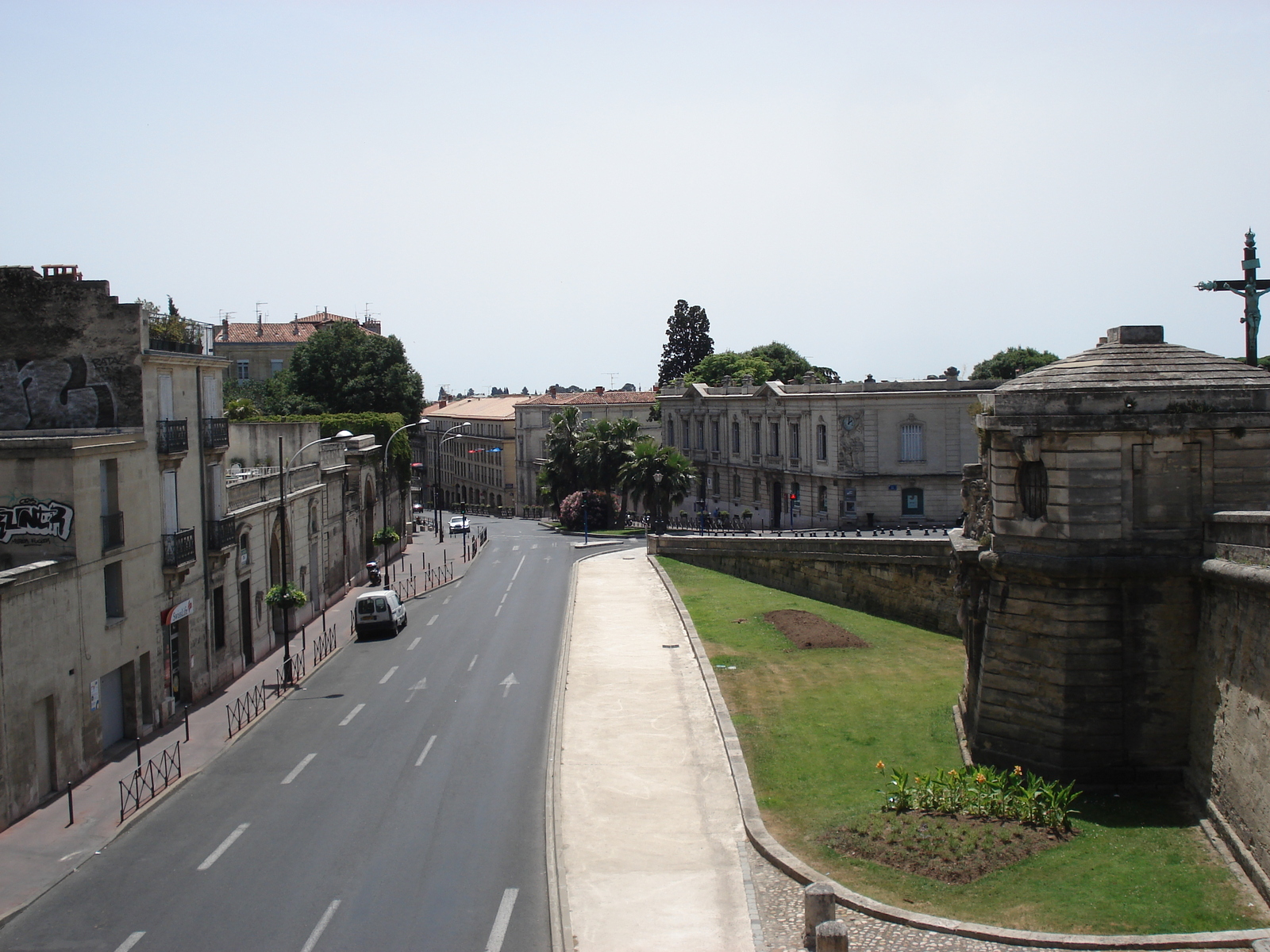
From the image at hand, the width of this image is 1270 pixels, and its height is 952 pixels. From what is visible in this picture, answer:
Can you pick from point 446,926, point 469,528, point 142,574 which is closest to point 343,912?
point 446,926

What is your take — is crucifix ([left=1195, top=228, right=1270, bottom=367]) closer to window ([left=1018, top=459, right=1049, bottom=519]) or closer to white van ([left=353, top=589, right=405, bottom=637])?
window ([left=1018, top=459, right=1049, bottom=519])

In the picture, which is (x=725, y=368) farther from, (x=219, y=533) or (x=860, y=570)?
(x=219, y=533)

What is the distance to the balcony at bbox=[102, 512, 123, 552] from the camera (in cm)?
2598

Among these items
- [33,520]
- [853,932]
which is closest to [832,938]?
[853,932]

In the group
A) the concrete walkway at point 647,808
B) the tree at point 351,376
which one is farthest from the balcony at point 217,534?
the tree at point 351,376

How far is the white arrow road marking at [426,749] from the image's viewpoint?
24.9m

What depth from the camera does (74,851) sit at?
778 inches

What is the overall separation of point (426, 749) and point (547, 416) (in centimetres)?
8393

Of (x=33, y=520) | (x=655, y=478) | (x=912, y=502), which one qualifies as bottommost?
(x=912, y=502)

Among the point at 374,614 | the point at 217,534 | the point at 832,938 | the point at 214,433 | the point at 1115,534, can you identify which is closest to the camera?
the point at 832,938

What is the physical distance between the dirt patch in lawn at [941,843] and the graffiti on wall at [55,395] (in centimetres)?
2075

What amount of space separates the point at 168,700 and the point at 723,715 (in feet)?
47.1

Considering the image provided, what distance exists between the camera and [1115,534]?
67.7 ft

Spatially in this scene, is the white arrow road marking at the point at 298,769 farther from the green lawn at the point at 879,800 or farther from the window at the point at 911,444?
the window at the point at 911,444
